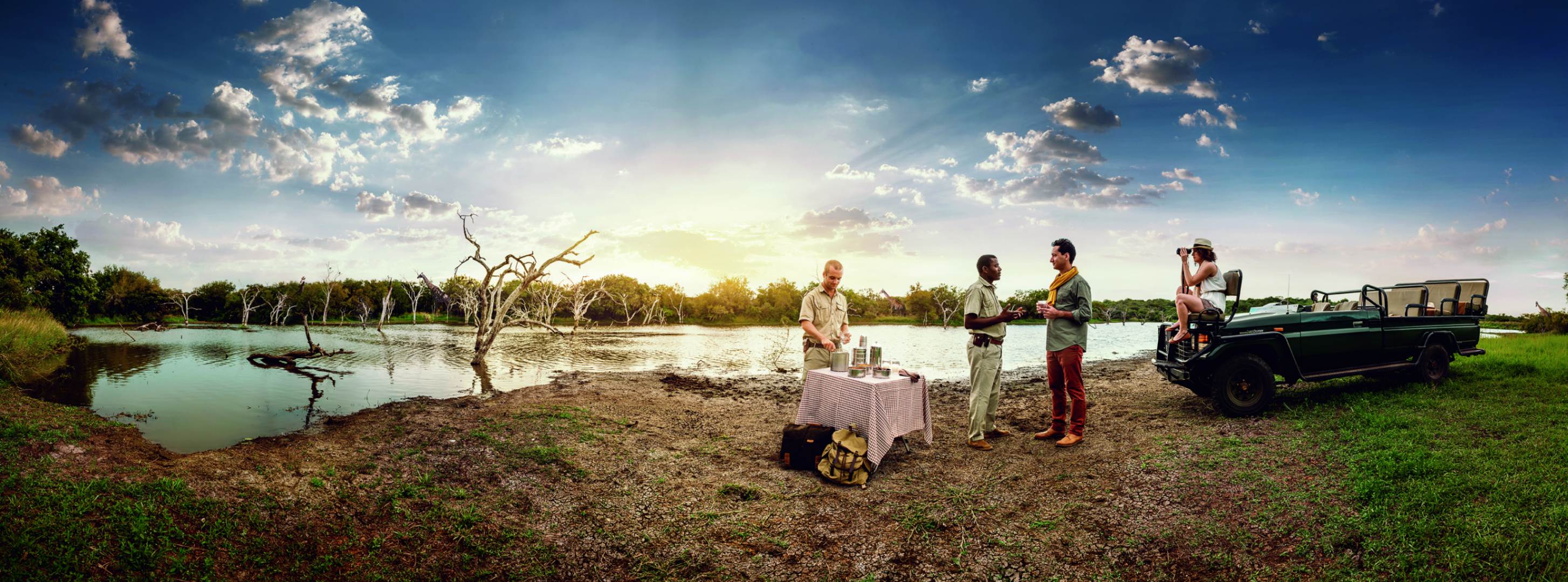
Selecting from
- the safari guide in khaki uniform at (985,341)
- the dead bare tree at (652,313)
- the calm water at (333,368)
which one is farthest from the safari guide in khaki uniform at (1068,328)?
the dead bare tree at (652,313)

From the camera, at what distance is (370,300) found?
258ft

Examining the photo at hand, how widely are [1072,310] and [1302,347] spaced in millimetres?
3467

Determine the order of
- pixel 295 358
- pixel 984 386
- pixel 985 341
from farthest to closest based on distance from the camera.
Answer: pixel 295 358 < pixel 984 386 < pixel 985 341

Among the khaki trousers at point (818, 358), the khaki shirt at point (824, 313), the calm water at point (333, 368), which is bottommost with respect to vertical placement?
the calm water at point (333, 368)

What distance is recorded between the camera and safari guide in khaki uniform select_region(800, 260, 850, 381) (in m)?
7.24

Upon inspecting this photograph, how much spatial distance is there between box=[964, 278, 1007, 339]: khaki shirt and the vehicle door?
158 inches

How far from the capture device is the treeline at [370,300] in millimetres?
31984

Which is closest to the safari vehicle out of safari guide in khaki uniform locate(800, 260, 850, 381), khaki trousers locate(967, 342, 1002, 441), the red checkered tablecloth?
khaki trousers locate(967, 342, 1002, 441)

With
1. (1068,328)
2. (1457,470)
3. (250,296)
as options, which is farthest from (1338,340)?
(250,296)

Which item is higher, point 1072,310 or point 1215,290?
point 1215,290

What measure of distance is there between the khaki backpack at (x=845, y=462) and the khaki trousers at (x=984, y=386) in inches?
69.1

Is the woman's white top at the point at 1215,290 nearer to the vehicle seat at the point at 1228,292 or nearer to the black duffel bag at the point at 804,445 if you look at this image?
the vehicle seat at the point at 1228,292

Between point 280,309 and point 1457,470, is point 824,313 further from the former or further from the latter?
point 280,309

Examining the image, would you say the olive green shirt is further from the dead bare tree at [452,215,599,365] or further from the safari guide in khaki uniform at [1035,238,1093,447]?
the dead bare tree at [452,215,599,365]
